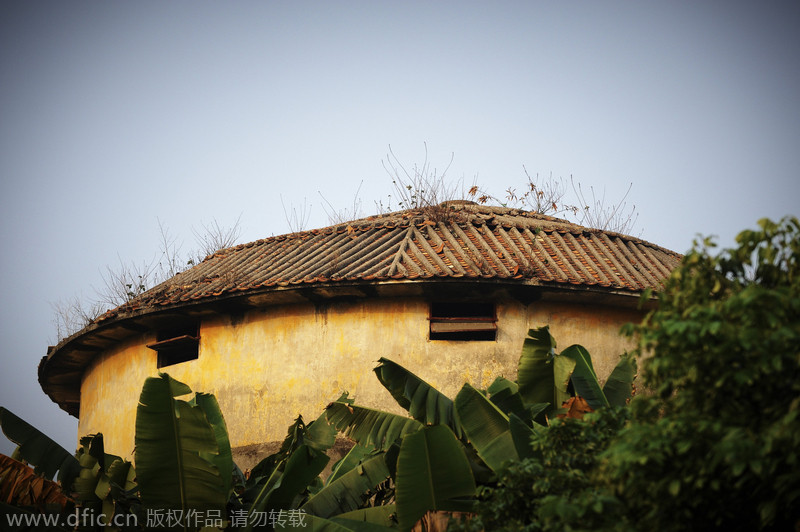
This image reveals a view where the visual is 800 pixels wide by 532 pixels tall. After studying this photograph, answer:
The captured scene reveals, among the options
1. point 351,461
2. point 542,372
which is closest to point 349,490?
point 351,461

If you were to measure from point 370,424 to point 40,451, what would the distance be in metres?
3.77

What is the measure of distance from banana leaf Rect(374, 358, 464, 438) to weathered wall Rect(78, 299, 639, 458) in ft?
8.07

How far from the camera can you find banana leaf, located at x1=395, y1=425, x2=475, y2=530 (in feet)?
26.5

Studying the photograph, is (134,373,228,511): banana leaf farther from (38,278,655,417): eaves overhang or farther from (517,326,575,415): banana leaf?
(38,278,655,417): eaves overhang

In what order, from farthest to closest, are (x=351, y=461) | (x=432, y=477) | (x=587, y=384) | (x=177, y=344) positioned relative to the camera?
(x=177, y=344) → (x=351, y=461) → (x=587, y=384) → (x=432, y=477)

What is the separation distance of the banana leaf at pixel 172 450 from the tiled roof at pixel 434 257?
4156mm

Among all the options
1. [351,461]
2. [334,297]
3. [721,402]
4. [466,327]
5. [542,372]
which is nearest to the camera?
[721,402]

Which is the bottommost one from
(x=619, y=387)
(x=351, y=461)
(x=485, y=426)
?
(x=351, y=461)

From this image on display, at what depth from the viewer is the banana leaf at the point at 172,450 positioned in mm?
8141

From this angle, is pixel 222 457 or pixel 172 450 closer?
pixel 172 450

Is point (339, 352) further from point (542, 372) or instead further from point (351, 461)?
point (542, 372)

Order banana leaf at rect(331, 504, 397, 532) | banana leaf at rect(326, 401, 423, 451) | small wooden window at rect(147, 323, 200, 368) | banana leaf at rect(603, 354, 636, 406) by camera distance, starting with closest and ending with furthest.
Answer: banana leaf at rect(331, 504, 397, 532) → banana leaf at rect(603, 354, 636, 406) → banana leaf at rect(326, 401, 423, 451) → small wooden window at rect(147, 323, 200, 368)

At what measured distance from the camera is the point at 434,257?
12.5 metres

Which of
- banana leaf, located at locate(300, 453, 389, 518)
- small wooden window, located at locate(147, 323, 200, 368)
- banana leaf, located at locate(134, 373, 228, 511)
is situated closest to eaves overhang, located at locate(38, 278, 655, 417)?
small wooden window, located at locate(147, 323, 200, 368)
